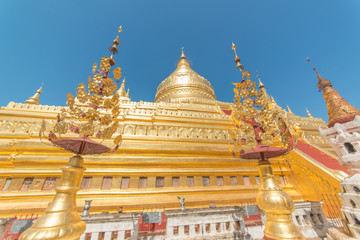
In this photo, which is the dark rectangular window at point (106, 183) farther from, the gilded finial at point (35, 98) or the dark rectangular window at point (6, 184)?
the gilded finial at point (35, 98)

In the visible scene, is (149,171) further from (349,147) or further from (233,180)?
(349,147)

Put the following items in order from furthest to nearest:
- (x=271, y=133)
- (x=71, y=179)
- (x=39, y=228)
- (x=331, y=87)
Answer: (x=331, y=87) → (x=271, y=133) → (x=71, y=179) → (x=39, y=228)

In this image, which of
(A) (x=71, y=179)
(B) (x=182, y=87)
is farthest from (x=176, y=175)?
(B) (x=182, y=87)

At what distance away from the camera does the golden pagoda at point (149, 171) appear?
573cm

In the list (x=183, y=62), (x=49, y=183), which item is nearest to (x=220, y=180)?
(x=49, y=183)

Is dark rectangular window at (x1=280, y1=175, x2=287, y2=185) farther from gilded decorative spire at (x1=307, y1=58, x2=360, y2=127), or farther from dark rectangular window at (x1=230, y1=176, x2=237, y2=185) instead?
gilded decorative spire at (x1=307, y1=58, x2=360, y2=127)

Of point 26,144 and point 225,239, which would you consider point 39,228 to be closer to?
point 225,239

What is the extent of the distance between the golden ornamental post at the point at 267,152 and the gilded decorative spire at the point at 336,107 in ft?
7.36

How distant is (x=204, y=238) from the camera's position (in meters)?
3.62

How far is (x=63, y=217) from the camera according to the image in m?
1.85

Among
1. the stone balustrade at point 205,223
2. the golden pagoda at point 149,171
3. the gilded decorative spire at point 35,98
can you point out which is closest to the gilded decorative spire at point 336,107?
the golden pagoda at point 149,171

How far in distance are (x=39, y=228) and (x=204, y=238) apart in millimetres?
3322

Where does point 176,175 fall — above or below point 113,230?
above

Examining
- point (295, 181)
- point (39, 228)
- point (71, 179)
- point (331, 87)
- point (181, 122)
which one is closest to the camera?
point (39, 228)
